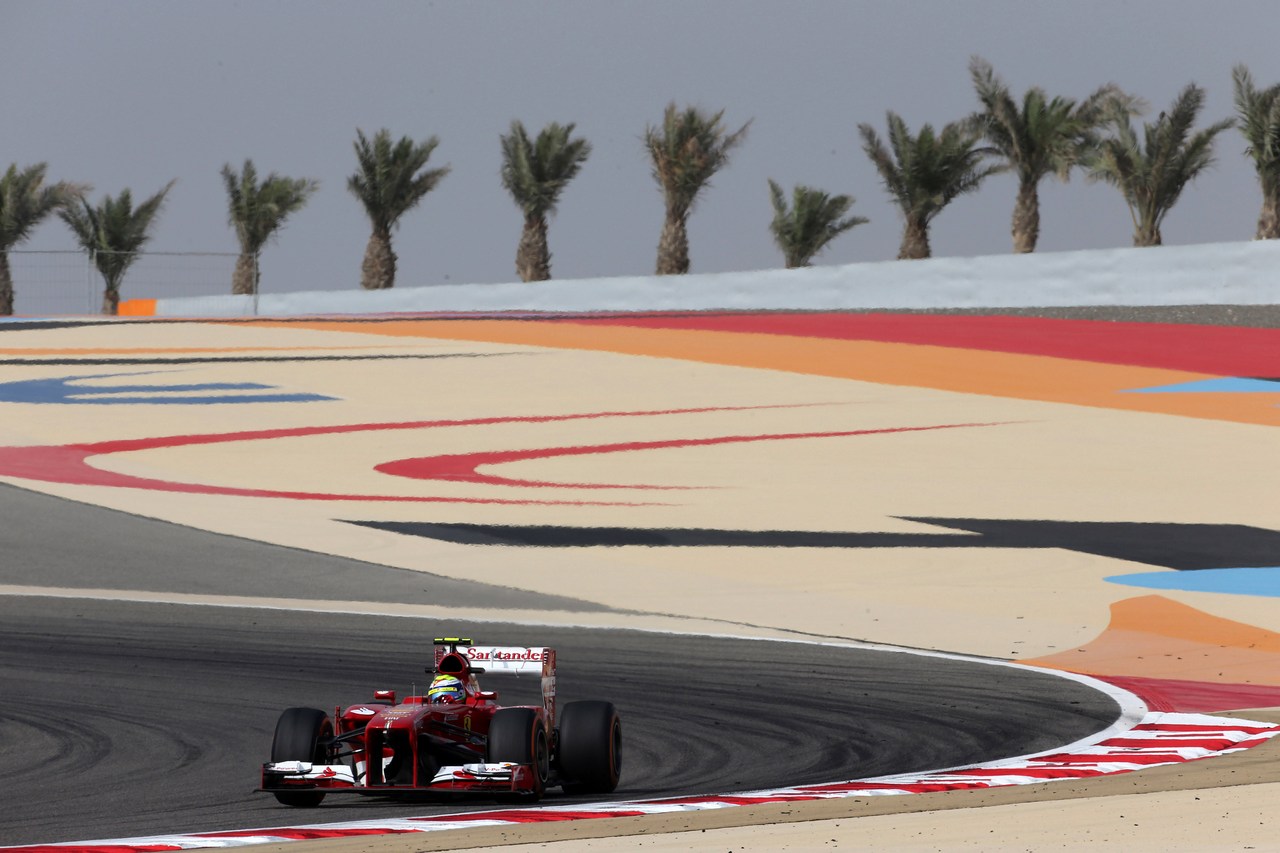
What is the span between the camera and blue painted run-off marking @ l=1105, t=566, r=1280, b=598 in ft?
63.4

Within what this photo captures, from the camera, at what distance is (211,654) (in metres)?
15.4

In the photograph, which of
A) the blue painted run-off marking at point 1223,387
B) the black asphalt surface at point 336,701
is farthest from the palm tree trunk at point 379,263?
the black asphalt surface at point 336,701

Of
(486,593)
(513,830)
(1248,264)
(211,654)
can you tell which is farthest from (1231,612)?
(1248,264)

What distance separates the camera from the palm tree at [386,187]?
245ft

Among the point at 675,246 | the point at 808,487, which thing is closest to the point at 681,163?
the point at 675,246

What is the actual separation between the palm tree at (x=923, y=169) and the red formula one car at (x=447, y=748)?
55403mm

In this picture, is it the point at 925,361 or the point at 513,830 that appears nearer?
the point at 513,830

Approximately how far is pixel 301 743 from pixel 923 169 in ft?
185

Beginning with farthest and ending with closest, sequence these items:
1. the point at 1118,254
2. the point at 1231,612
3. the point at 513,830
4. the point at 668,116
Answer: the point at 668,116
the point at 1118,254
the point at 1231,612
the point at 513,830

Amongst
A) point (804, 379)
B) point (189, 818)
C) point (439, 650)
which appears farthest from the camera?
point (804, 379)

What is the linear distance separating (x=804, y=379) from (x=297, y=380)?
10.7 metres

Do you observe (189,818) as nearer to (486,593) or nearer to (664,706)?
(664,706)

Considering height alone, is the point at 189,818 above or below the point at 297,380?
below

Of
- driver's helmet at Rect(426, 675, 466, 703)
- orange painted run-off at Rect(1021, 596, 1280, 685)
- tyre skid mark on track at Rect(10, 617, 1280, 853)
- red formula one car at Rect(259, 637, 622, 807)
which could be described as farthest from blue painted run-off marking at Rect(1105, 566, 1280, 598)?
driver's helmet at Rect(426, 675, 466, 703)
